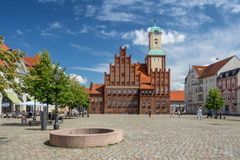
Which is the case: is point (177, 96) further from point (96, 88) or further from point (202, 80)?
point (96, 88)

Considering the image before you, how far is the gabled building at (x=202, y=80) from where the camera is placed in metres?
91.2

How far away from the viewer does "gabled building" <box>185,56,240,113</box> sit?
91188 millimetres

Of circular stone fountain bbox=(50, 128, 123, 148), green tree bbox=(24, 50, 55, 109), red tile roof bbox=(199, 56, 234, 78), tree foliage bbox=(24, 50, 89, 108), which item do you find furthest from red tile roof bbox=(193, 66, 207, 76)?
circular stone fountain bbox=(50, 128, 123, 148)

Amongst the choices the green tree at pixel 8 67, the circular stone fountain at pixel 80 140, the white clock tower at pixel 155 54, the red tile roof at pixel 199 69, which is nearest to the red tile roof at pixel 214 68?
the red tile roof at pixel 199 69

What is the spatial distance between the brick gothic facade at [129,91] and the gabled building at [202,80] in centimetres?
1427

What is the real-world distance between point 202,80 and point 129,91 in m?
26.0

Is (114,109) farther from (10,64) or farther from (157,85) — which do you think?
(10,64)

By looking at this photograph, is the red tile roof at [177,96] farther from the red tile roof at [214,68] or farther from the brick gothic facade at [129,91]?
the brick gothic facade at [129,91]

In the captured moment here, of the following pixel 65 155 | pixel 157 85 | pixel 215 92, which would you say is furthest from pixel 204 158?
pixel 157 85

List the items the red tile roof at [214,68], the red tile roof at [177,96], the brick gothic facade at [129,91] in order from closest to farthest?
the brick gothic facade at [129,91] < the red tile roof at [214,68] < the red tile roof at [177,96]

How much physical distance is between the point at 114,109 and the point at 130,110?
15.3 ft

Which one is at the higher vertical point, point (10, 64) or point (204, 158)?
point (10, 64)

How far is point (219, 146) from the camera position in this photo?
14367mm

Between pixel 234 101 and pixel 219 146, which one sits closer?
pixel 219 146
